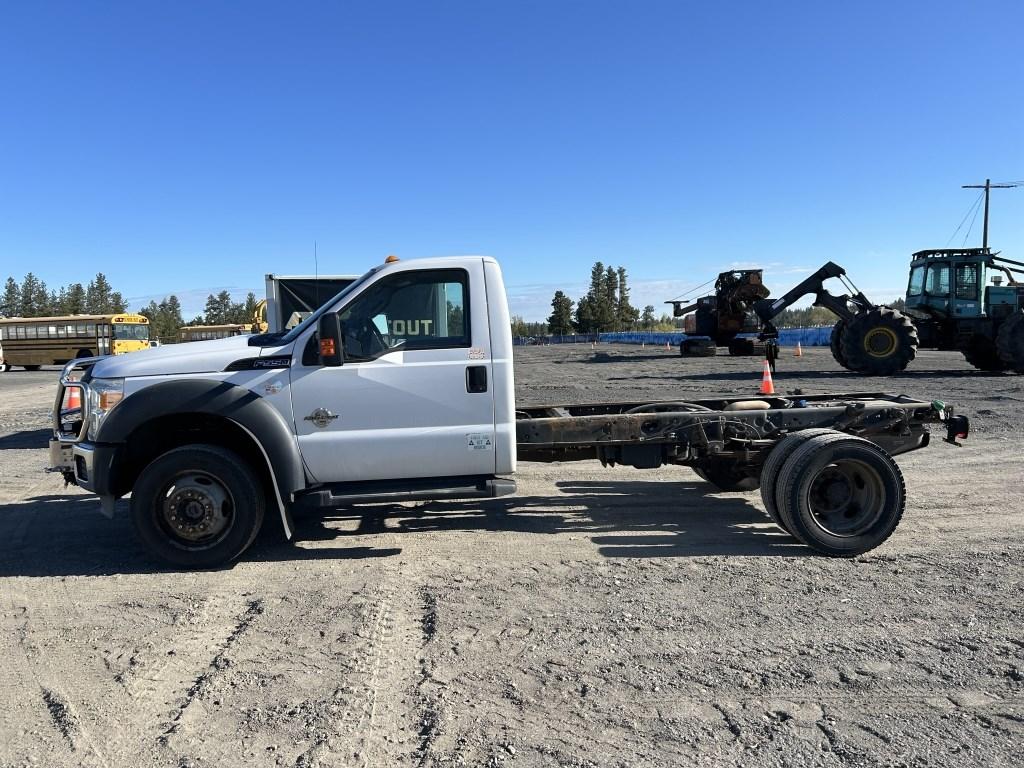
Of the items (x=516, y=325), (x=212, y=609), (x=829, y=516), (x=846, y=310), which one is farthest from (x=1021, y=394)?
(x=516, y=325)

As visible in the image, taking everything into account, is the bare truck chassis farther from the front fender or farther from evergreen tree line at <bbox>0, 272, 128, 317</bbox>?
evergreen tree line at <bbox>0, 272, 128, 317</bbox>

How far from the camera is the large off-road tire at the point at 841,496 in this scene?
5.33 metres

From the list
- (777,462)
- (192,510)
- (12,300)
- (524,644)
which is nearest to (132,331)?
(192,510)

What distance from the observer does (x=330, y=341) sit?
16.6ft

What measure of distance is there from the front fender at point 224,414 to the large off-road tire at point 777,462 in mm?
3535

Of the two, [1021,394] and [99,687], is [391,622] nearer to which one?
[99,687]

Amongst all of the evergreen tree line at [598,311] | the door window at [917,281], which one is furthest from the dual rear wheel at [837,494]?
the evergreen tree line at [598,311]

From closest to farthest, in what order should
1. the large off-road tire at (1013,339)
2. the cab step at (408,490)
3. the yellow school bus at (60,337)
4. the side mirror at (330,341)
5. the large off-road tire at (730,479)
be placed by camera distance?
the side mirror at (330,341) < the cab step at (408,490) < the large off-road tire at (730,479) < the large off-road tire at (1013,339) < the yellow school bus at (60,337)

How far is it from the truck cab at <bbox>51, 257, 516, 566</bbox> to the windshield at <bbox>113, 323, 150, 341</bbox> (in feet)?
133

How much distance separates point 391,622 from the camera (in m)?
4.25

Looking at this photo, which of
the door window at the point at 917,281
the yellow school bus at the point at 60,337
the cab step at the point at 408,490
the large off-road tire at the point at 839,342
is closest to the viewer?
the cab step at the point at 408,490

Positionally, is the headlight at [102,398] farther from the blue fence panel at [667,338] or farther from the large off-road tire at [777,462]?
the blue fence panel at [667,338]

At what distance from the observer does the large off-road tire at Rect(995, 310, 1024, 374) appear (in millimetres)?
18516

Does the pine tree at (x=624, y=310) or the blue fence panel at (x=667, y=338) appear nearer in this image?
the blue fence panel at (x=667, y=338)
